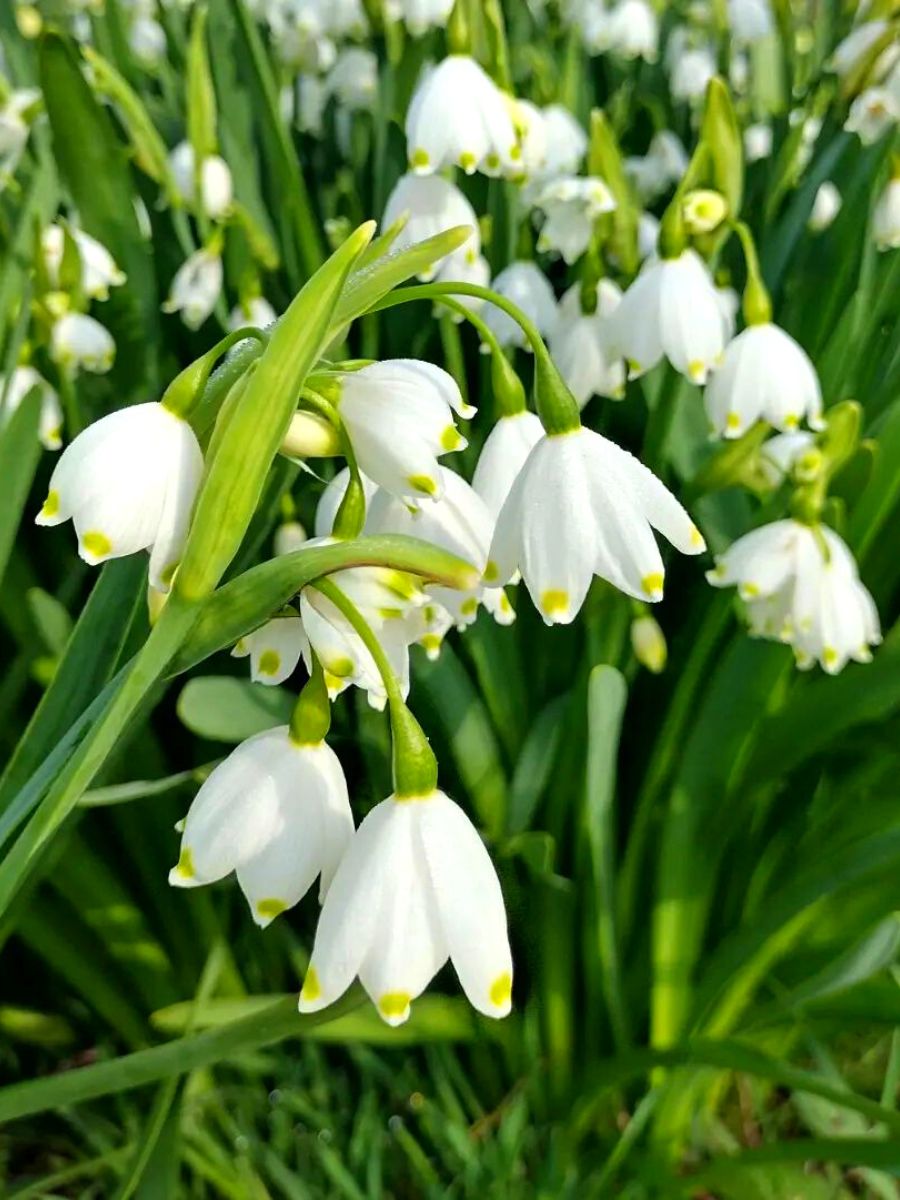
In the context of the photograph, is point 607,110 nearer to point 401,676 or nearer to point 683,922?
point 683,922

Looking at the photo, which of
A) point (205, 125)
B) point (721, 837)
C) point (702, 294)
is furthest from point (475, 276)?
point (721, 837)

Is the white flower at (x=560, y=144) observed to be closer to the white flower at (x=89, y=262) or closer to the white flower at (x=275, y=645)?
the white flower at (x=89, y=262)

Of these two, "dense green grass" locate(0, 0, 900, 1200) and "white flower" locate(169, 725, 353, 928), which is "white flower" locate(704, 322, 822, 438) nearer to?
"dense green grass" locate(0, 0, 900, 1200)

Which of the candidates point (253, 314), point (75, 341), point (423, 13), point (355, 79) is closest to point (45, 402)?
point (75, 341)

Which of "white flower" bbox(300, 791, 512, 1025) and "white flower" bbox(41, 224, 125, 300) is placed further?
"white flower" bbox(41, 224, 125, 300)

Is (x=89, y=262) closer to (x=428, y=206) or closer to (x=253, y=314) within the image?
(x=253, y=314)

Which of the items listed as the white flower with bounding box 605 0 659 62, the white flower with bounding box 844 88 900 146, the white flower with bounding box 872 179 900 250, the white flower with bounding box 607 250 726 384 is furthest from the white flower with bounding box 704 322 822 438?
the white flower with bounding box 605 0 659 62

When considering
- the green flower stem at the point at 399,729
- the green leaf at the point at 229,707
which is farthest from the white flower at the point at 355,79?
the green flower stem at the point at 399,729
